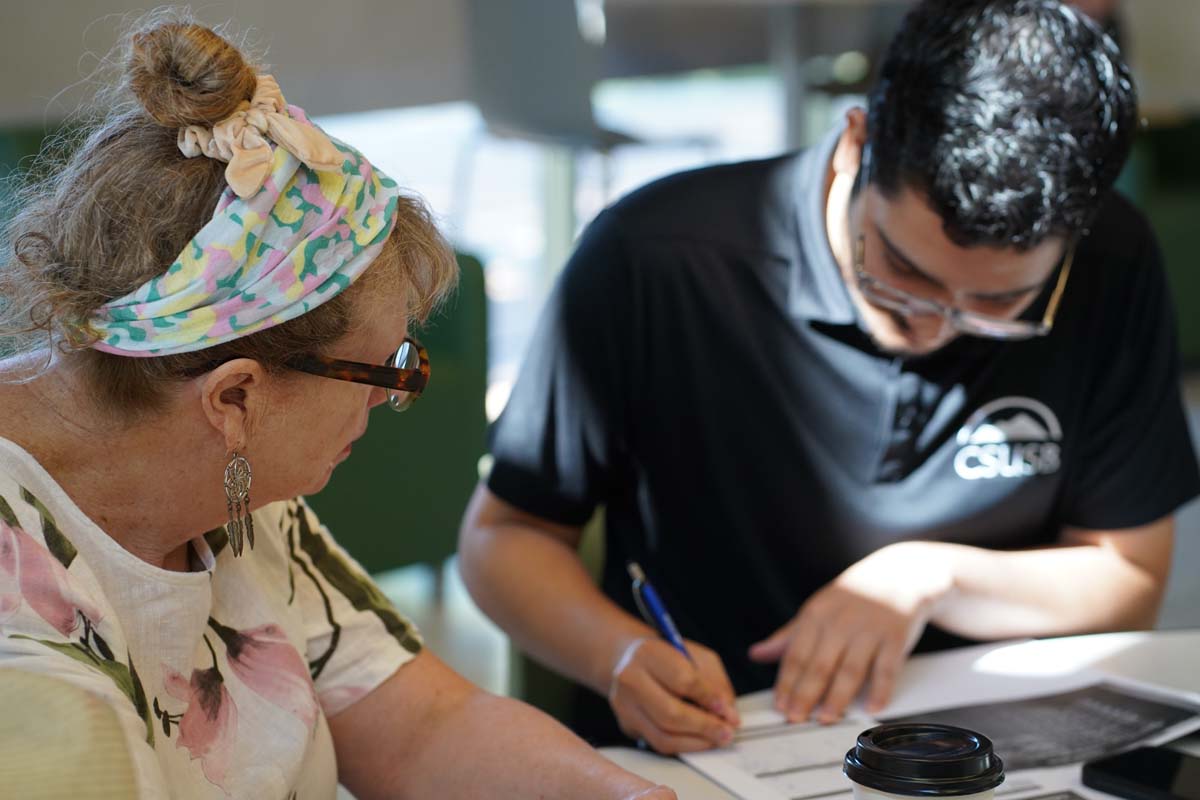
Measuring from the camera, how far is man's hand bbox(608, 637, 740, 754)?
1.17m

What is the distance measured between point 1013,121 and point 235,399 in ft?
2.50

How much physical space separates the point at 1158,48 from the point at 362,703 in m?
6.61

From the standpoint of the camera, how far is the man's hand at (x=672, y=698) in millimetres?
1170

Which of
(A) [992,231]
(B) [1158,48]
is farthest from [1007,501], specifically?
(B) [1158,48]

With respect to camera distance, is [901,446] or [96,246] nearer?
[96,246]

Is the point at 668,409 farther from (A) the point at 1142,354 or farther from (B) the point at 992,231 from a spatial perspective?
(A) the point at 1142,354

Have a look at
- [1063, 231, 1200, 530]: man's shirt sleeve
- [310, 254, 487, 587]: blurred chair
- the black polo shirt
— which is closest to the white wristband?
the black polo shirt

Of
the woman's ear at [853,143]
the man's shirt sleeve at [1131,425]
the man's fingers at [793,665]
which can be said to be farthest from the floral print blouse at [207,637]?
the man's shirt sleeve at [1131,425]

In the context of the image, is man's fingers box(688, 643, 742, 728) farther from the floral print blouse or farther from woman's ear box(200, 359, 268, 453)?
woman's ear box(200, 359, 268, 453)

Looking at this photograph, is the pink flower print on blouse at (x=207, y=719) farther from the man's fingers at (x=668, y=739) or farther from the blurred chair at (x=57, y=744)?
the man's fingers at (x=668, y=739)

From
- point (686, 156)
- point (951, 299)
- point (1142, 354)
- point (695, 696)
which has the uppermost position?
point (951, 299)

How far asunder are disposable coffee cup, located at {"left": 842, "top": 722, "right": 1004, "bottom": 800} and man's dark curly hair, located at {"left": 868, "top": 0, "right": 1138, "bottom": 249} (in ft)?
1.96

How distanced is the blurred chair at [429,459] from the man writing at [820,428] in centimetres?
126

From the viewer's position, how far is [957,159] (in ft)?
4.29
